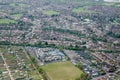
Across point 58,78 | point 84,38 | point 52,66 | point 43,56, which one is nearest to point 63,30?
point 84,38

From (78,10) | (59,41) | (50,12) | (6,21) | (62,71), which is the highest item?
(50,12)

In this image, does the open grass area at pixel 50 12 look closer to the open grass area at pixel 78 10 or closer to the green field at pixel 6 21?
the open grass area at pixel 78 10

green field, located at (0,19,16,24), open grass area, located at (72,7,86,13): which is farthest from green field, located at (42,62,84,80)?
open grass area, located at (72,7,86,13)

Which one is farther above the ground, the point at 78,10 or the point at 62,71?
the point at 78,10

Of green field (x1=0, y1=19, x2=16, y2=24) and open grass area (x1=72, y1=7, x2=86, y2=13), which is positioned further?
open grass area (x1=72, y1=7, x2=86, y2=13)

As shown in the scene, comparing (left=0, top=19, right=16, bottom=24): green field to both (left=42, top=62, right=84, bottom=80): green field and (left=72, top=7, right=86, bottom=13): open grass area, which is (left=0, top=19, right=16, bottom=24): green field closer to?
(left=72, top=7, right=86, bottom=13): open grass area

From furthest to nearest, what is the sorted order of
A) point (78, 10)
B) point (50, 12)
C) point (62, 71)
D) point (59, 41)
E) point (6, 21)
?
point (78, 10), point (50, 12), point (6, 21), point (59, 41), point (62, 71)

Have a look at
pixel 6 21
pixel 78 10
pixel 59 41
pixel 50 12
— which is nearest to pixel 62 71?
pixel 59 41

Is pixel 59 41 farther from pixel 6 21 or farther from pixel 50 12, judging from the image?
pixel 50 12
